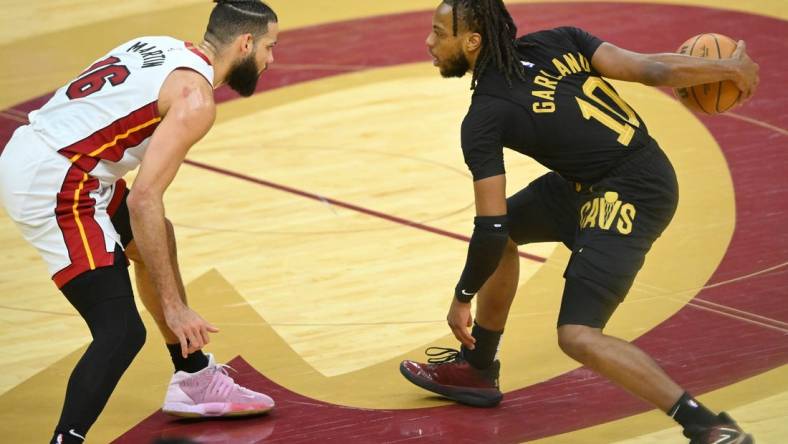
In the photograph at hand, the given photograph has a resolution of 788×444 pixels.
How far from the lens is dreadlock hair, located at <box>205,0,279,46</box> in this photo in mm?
4930

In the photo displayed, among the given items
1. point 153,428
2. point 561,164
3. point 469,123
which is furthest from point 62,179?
point 561,164

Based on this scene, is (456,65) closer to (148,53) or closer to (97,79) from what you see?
(148,53)

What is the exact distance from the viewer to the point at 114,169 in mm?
4883

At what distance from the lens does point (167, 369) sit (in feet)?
19.4

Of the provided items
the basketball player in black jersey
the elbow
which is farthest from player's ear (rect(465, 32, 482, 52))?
the elbow

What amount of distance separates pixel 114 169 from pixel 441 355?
1751 millimetres

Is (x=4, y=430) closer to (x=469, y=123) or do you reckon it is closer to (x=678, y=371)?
(x=469, y=123)

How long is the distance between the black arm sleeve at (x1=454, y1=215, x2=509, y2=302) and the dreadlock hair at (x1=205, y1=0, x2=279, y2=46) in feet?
3.58

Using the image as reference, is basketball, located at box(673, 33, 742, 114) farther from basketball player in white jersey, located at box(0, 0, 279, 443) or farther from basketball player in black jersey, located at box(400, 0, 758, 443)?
basketball player in white jersey, located at box(0, 0, 279, 443)

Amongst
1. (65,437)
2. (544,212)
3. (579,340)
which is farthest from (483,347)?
(65,437)

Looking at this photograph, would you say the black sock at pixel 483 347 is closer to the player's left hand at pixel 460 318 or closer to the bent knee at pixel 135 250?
the player's left hand at pixel 460 318

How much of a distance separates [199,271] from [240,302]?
0.53m

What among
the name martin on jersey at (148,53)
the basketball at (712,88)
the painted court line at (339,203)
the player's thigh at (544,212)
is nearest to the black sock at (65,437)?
the name martin on jersey at (148,53)

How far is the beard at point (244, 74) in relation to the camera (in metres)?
4.96
